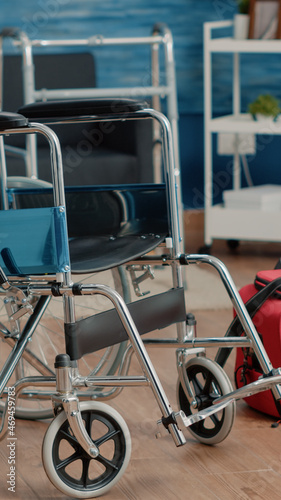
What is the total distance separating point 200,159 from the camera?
11.8ft

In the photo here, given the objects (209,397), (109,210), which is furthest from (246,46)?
(209,397)

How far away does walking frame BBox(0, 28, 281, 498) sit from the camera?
1317 mm

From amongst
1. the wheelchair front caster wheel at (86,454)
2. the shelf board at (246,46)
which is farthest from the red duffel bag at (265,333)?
the shelf board at (246,46)

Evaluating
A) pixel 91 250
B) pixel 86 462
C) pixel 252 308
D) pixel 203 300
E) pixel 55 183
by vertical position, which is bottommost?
pixel 203 300

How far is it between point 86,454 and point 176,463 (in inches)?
9.5

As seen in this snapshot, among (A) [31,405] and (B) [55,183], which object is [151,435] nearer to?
(A) [31,405]

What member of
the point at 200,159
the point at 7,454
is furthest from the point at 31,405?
the point at 200,159

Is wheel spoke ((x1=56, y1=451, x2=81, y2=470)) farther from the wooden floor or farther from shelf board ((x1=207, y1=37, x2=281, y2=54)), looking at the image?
shelf board ((x1=207, y1=37, x2=281, y2=54))

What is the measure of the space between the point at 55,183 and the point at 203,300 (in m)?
1.37

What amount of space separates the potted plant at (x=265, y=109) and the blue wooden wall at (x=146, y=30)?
363 mm

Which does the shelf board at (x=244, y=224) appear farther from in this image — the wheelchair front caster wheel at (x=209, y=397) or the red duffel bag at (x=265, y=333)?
the wheelchair front caster wheel at (x=209, y=397)

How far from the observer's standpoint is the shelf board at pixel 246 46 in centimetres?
299

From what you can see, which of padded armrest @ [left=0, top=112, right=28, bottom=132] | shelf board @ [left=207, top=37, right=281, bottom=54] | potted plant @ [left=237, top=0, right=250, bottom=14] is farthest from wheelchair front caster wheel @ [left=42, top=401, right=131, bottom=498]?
potted plant @ [left=237, top=0, right=250, bottom=14]

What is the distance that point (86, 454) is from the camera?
4.44ft
